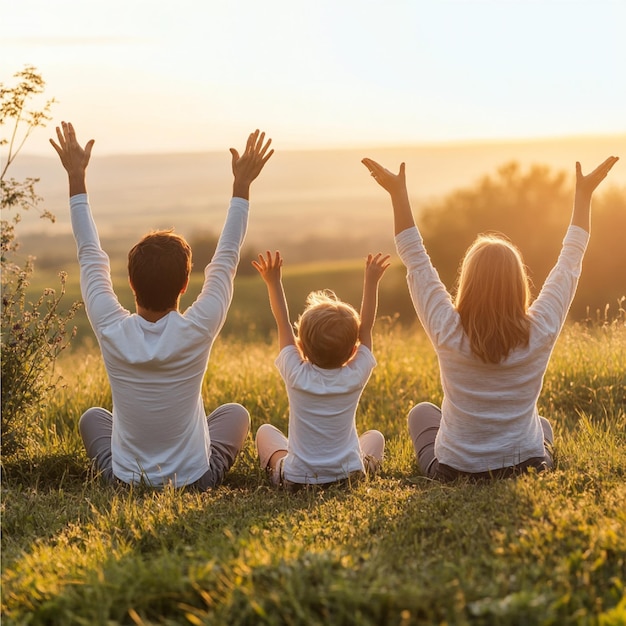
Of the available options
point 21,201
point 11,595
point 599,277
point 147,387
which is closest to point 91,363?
point 21,201

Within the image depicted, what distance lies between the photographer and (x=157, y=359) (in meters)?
4.67

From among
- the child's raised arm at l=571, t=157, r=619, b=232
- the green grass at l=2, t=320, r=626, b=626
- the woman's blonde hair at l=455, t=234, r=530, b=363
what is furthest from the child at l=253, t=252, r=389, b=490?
the child's raised arm at l=571, t=157, r=619, b=232

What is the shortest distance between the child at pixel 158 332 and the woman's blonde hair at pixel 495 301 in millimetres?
1395

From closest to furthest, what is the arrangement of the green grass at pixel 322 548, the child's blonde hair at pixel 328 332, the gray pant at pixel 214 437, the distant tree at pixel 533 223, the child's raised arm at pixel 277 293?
the green grass at pixel 322 548, the child's blonde hair at pixel 328 332, the child's raised arm at pixel 277 293, the gray pant at pixel 214 437, the distant tree at pixel 533 223

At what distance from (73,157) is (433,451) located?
2850 millimetres

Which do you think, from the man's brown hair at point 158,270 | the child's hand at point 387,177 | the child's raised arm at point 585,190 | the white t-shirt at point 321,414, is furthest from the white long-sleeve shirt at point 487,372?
the man's brown hair at point 158,270

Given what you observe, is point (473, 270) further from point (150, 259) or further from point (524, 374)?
point (150, 259)

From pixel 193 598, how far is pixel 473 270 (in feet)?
7.69

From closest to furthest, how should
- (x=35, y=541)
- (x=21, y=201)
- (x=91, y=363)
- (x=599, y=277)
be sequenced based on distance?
(x=35, y=541)
(x=21, y=201)
(x=91, y=363)
(x=599, y=277)

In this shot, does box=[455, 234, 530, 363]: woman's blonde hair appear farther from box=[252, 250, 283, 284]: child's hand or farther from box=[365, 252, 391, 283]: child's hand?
box=[252, 250, 283, 284]: child's hand

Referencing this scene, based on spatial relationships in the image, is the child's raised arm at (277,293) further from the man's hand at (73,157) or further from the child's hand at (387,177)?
the man's hand at (73,157)

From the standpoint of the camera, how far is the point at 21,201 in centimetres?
558

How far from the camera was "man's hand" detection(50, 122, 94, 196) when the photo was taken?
506 cm

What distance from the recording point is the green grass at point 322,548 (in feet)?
9.74
